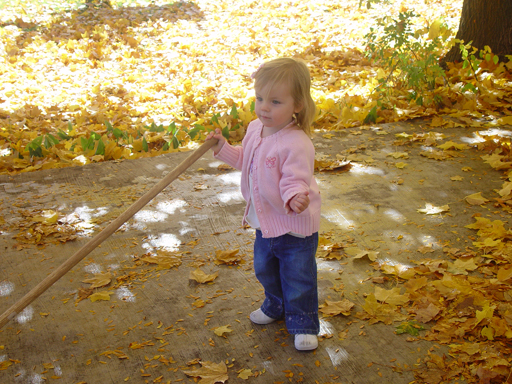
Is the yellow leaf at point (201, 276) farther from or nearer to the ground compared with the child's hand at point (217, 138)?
nearer to the ground

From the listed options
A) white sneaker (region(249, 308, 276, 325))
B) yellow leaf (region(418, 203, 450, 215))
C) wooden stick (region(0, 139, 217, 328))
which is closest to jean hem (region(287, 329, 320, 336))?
white sneaker (region(249, 308, 276, 325))

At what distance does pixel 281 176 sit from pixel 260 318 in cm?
77

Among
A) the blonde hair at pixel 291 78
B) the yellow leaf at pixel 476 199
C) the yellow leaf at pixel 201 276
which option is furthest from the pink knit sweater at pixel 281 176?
the yellow leaf at pixel 476 199

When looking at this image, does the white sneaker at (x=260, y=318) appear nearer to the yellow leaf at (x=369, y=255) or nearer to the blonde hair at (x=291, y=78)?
the yellow leaf at (x=369, y=255)

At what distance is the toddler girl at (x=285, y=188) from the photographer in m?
1.94

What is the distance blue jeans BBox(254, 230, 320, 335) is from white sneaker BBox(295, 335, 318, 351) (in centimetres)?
2

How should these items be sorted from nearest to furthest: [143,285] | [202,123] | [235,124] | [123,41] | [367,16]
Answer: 1. [143,285]
2. [235,124]
3. [202,123]
4. [123,41]
5. [367,16]

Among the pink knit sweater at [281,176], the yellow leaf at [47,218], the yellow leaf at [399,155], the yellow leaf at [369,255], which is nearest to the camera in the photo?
the pink knit sweater at [281,176]

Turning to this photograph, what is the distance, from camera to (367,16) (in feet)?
30.3

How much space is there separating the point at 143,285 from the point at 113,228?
0.80 m

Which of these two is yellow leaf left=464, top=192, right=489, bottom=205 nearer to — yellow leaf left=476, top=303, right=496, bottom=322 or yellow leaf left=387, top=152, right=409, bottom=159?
yellow leaf left=387, top=152, right=409, bottom=159

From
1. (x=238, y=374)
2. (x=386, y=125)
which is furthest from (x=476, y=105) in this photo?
(x=238, y=374)

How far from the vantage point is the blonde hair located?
1922 mm

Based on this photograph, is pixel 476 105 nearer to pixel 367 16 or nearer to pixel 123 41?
pixel 367 16
